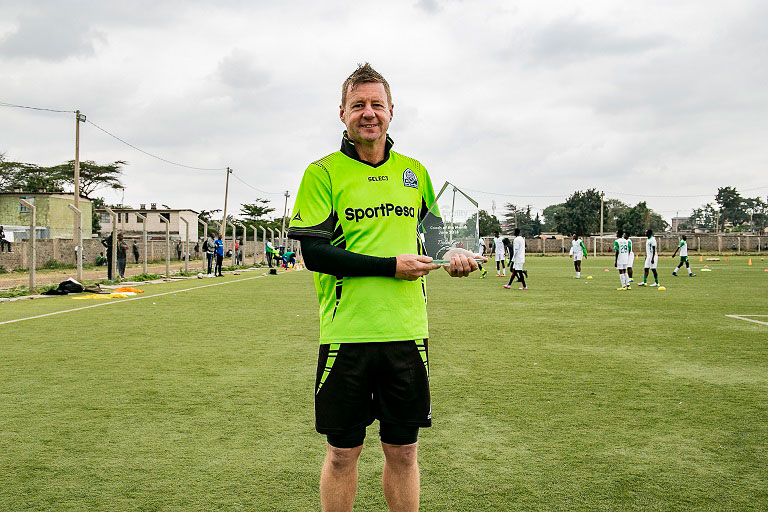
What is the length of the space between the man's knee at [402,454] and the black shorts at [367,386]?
0.36ft

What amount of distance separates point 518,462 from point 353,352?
202 centimetres

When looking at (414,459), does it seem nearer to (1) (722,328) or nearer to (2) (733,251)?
(1) (722,328)

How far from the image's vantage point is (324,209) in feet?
8.40

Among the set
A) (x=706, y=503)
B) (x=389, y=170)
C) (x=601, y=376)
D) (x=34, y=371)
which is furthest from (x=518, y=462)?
(x=34, y=371)

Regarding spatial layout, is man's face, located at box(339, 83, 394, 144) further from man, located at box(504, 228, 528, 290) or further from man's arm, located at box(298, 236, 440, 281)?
man, located at box(504, 228, 528, 290)

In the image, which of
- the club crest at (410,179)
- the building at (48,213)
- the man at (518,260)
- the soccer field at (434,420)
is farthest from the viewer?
the building at (48,213)

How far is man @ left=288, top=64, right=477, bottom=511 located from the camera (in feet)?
8.23

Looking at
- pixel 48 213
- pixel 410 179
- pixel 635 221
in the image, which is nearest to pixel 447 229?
pixel 410 179

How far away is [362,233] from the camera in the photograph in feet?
8.52

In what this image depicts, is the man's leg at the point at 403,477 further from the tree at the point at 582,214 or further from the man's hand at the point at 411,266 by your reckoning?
the tree at the point at 582,214

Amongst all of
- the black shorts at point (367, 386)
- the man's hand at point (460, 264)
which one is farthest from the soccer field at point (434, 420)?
the man's hand at point (460, 264)

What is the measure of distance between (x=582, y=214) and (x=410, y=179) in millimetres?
93870

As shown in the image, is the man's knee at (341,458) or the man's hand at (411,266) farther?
the man's knee at (341,458)

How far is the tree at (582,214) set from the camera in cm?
9181
